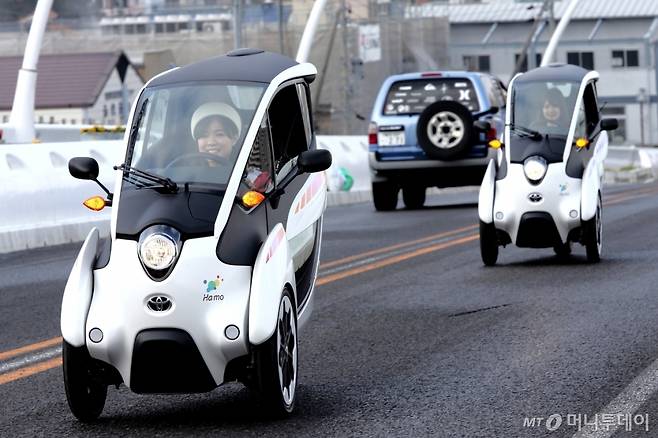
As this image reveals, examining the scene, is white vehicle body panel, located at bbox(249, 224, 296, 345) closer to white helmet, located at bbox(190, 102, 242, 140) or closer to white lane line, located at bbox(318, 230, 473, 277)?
white helmet, located at bbox(190, 102, 242, 140)

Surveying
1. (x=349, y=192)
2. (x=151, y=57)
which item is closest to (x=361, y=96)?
(x=151, y=57)

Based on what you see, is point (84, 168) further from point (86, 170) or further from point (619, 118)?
point (619, 118)

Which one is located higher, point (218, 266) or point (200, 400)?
point (218, 266)

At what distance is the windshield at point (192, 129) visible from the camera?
7156mm

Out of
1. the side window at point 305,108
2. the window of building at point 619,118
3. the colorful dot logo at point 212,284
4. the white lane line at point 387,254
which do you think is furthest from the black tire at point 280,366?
the window of building at point 619,118

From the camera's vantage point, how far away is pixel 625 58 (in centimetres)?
10638

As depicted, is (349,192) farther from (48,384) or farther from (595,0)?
(595,0)

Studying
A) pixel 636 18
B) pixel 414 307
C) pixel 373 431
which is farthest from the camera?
pixel 636 18

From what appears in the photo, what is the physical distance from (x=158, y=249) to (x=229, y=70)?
1232 mm

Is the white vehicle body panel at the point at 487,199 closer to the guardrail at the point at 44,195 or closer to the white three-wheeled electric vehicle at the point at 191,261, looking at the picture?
the guardrail at the point at 44,195

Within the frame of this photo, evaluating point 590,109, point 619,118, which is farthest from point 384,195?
point 619,118

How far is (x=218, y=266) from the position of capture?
671 cm

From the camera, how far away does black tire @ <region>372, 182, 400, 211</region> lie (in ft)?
80.8

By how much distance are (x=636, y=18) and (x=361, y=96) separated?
47.4m
